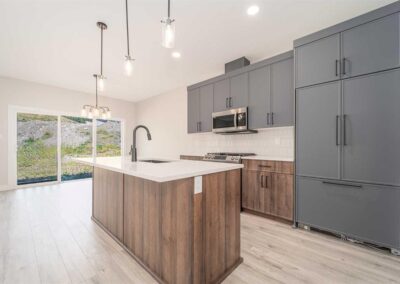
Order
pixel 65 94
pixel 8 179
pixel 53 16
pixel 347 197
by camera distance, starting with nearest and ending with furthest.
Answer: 1. pixel 347 197
2. pixel 53 16
3. pixel 8 179
4. pixel 65 94

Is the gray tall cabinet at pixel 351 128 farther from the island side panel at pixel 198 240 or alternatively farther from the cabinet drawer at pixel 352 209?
the island side panel at pixel 198 240

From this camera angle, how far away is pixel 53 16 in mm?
2330

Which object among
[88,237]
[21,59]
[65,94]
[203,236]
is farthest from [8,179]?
[203,236]

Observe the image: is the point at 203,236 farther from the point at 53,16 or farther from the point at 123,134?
the point at 123,134

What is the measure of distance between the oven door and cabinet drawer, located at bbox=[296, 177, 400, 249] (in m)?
1.44

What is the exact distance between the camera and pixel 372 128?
1968 millimetres

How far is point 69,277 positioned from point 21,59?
399cm

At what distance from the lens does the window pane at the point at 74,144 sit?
17.2 feet

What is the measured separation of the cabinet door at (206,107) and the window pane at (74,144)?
3710 millimetres

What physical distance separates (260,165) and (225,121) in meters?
1.12

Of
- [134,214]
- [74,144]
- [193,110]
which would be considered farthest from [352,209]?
[74,144]

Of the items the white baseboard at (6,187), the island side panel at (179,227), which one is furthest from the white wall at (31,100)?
the island side panel at (179,227)

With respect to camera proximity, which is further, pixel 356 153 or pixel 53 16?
pixel 53 16

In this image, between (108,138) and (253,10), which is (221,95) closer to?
(253,10)
